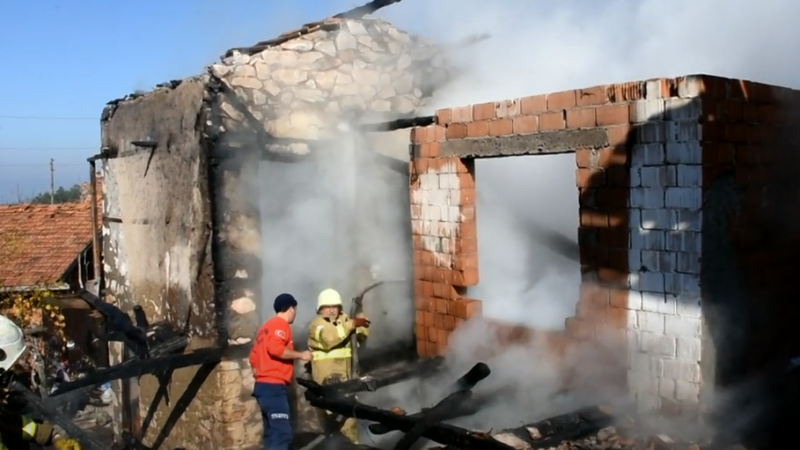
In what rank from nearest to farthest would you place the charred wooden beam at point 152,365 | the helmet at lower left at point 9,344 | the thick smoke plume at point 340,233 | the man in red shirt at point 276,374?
the helmet at lower left at point 9,344
the man in red shirt at point 276,374
the charred wooden beam at point 152,365
the thick smoke plume at point 340,233

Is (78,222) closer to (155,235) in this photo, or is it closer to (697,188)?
(155,235)

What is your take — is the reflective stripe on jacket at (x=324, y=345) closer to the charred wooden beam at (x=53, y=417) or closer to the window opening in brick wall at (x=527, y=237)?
the window opening in brick wall at (x=527, y=237)

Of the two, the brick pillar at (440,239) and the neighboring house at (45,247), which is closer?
the brick pillar at (440,239)

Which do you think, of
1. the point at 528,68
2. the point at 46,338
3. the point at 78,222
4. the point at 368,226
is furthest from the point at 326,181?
the point at 78,222

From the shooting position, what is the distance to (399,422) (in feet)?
16.8

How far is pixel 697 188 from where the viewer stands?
5.03 meters

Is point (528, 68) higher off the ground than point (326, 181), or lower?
higher

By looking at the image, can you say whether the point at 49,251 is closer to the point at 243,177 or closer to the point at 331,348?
the point at 243,177

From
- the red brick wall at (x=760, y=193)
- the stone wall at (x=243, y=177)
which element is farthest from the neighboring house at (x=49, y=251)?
the red brick wall at (x=760, y=193)

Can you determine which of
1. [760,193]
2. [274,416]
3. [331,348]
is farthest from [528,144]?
[274,416]

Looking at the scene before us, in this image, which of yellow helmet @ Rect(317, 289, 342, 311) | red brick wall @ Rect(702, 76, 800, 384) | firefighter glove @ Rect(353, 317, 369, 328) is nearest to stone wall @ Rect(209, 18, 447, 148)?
yellow helmet @ Rect(317, 289, 342, 311)

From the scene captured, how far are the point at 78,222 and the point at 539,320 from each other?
19.3m

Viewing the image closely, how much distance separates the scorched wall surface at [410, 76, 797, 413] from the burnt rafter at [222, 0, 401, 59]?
2.59m

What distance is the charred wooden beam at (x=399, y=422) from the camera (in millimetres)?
4520
